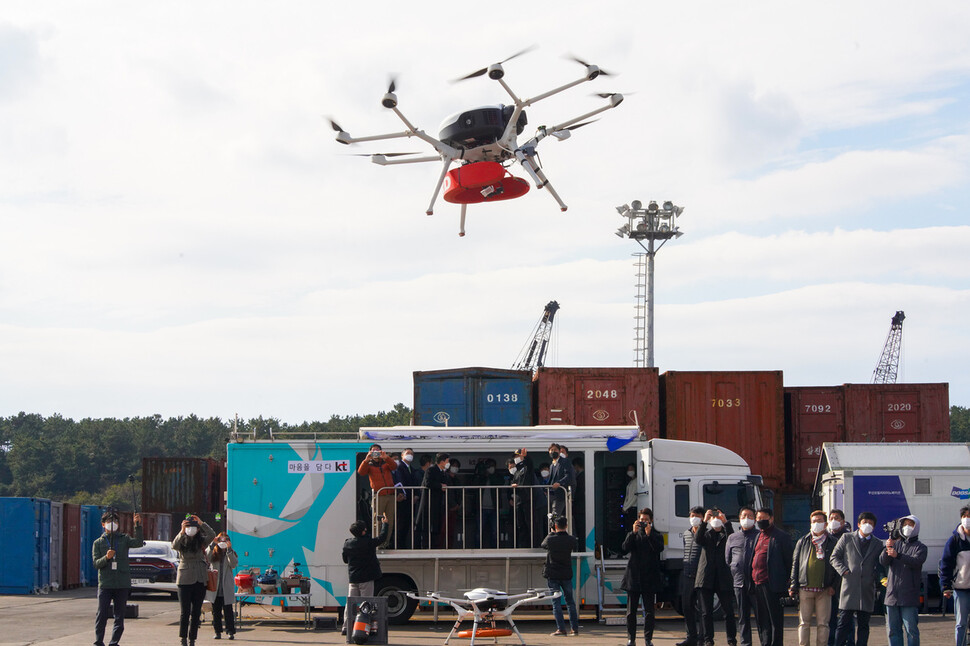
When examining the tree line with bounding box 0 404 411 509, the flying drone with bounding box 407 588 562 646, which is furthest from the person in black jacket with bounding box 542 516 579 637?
the tree line with bounding box 0 404 411 509

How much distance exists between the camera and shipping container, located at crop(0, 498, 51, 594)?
27.7 metres

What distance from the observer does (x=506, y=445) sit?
1836 cm

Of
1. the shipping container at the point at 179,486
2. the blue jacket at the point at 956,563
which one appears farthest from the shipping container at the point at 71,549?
the blue jacket at the point at 956,563

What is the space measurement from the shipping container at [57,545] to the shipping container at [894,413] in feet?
67.9

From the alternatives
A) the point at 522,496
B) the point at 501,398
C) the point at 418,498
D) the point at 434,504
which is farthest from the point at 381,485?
the point at 501,398

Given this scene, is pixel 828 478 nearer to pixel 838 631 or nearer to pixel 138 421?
pixel 838 631

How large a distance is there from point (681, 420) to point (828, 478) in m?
5.75

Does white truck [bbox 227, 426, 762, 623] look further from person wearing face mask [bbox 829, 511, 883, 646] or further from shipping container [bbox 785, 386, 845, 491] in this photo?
shipping container [bbox 785, 386, 845, 491]

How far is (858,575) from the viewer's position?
12.5m

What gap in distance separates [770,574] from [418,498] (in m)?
7.01

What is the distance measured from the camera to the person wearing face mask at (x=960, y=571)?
41.2ft

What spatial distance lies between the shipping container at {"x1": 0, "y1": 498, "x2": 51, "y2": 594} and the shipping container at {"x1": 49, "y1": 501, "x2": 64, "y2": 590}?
68 cm

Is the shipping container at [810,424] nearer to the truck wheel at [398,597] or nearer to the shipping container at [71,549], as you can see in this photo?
the truck wheel at [398,597]

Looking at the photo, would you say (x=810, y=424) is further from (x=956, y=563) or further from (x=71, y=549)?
(x=71, y=549)
